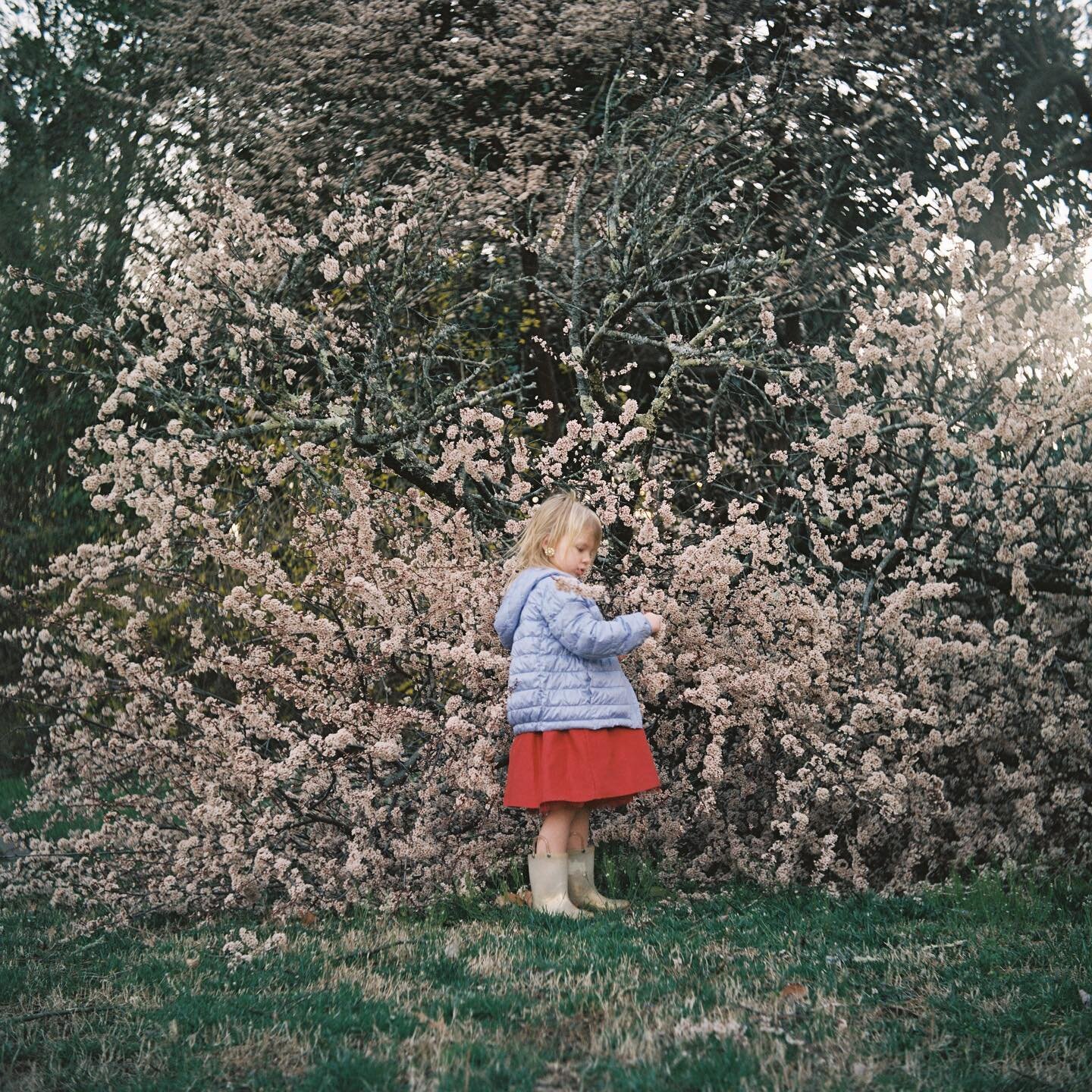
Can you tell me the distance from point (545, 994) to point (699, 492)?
4216 millimetres

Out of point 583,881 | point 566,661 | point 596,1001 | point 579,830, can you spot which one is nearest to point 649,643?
point 566,661

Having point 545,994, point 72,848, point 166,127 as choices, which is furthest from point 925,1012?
point 166,127

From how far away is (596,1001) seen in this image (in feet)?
8.98

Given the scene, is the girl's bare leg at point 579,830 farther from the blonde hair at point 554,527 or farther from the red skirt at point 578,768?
the blonde hair at point 554,527

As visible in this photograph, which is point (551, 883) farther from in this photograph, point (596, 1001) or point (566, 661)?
point (596, 1001)

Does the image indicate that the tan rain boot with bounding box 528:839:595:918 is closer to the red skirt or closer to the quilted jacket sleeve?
the red skirt

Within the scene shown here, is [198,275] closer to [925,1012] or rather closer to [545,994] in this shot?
[545,994]

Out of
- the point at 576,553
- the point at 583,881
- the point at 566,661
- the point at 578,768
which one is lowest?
the point at 583,881

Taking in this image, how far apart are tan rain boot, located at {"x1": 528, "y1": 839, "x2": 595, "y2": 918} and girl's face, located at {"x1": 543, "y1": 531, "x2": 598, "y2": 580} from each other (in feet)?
3.31

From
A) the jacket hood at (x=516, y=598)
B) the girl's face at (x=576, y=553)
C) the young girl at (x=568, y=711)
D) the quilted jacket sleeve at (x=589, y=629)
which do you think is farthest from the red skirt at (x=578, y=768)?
the girl's face at (x=576, y=553)

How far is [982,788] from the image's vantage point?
4.58 metres

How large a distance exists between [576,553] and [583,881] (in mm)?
1194

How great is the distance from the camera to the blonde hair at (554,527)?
4.04m

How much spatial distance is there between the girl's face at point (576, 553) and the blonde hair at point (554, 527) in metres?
0.01
